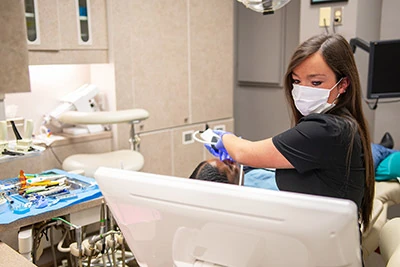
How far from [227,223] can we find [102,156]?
2.10 m

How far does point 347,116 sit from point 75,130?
2.08m

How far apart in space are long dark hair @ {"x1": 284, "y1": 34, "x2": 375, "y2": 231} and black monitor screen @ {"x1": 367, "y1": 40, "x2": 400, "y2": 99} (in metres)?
1.52

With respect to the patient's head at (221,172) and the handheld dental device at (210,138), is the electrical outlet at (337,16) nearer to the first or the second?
the patient's head at (221,172)

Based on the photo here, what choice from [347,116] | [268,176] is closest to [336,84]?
[347,116]

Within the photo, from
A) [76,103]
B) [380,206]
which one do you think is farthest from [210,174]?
[76,103]

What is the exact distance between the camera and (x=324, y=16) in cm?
309

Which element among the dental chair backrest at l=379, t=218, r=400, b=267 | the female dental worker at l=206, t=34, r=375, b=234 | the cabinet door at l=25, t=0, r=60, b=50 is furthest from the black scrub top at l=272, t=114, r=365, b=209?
the cabinet door at l=25, t=0, r=60, b=50

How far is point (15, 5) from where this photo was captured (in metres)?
1.65

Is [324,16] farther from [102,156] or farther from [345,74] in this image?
[345,74]

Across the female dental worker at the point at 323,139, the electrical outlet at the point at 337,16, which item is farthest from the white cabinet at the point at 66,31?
the female dental worker at the point at 323,139

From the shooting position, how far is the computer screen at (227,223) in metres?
0.68

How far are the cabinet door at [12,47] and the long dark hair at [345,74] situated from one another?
3.46 ft

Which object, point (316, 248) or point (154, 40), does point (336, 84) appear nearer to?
point (316, 248)

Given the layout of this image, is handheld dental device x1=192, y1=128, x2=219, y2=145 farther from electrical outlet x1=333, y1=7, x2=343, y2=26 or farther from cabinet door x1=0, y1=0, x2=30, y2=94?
electrical outlet x1=333, y1=7, x2=343, y2=26
